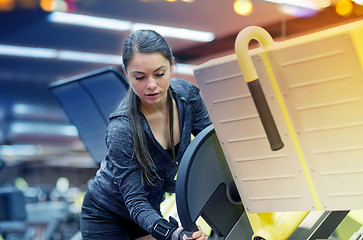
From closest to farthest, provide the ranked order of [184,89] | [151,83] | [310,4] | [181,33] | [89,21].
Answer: [151,83]
[184,89]
[310,4]
[89,21]
[181,33]

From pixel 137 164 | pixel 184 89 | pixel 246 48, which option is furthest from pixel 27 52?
pixel 246 48

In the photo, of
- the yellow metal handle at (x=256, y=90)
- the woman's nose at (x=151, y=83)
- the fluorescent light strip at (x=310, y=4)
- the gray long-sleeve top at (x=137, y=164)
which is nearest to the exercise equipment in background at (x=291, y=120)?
the yellow metal handle at (x=256, y=90)

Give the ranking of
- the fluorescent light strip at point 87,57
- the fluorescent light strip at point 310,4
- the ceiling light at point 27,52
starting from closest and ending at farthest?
1. the fluorescent light strip at point 310,4
2. the ceiling light at point 27,52
3. the fluorescent light strip at point 87,57

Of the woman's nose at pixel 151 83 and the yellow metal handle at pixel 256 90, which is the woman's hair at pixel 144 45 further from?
the yellow metal handle at pixel 256 90

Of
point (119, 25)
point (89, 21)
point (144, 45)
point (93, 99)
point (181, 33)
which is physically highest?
point (181, 33)

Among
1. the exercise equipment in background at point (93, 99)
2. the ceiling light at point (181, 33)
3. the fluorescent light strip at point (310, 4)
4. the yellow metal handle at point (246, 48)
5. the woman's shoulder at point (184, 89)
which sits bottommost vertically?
the yellow metal handle at point (246, 48)

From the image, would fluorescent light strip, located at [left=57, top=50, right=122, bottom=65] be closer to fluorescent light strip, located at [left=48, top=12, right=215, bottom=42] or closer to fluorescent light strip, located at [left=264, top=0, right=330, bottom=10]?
fluorescent light strip, located at [left=48, top=12, right=215, bottom=42]

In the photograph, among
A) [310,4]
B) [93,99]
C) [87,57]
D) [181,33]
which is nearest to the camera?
[93,99]

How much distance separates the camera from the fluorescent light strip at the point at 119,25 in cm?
656

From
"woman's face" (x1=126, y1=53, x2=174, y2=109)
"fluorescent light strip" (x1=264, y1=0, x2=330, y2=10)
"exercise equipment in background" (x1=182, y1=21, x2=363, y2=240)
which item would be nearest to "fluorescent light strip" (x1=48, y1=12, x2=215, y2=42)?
"fluorescent light strip" (x1=264, y1=0, x2=330, y2=10)

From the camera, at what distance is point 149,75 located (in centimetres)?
157

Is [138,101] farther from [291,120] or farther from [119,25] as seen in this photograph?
[119,25]

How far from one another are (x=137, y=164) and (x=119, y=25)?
5233mm

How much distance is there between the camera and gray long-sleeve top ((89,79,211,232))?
163 centimetres
